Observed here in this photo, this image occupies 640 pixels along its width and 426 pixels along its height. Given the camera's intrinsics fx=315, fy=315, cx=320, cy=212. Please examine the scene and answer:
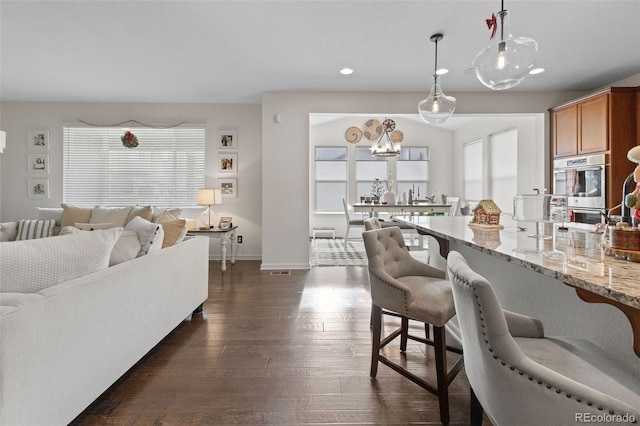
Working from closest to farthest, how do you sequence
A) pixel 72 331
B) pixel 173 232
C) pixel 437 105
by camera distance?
pixel 72 331 < pixel 173 232 < pixel 437 105

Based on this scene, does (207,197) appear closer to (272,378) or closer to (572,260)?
(272,378)

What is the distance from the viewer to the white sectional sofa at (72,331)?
105 centimetres

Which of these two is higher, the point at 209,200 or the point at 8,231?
the point at 209,200

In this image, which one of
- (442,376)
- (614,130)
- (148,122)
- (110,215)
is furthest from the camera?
(148,122)

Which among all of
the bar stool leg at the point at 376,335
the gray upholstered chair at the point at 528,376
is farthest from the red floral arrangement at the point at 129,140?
the gray upholstered chair at the point at 528,376

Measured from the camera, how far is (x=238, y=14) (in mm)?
2654

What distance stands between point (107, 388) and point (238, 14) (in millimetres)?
2789

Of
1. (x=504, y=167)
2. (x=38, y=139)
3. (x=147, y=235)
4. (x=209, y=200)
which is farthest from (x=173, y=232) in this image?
(x=504, y=167)

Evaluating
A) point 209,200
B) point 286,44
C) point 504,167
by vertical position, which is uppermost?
point 286,44

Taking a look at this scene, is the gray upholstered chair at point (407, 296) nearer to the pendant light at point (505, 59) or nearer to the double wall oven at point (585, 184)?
the pendant light at point (505, 59)

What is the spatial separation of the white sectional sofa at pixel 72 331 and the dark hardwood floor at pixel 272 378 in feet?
0.54

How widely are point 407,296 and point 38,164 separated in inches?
244

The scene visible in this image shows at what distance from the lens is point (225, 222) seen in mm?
4922

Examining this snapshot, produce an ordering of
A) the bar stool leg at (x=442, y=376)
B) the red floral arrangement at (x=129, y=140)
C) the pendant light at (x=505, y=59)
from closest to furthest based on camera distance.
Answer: the bar stool leg at (x=442, y=376), the pendant light at (x=505, y=59), the red floral arrangement at (x=129, y=140)
